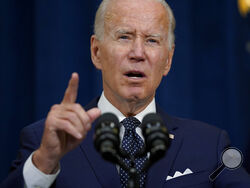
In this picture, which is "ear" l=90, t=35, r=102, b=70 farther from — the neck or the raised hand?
the raised hand

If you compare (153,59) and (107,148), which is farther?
(153,59)

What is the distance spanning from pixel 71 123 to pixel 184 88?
117cm

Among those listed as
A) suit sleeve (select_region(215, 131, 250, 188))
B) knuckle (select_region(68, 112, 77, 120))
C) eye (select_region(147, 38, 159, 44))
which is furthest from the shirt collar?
knuckle (select_region(68, 112, 77, 120))

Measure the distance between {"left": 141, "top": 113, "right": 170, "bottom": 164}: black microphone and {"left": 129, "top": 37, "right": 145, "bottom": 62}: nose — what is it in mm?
526

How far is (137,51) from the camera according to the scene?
1340 millimetres

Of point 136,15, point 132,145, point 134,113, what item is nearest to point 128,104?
point 134,113

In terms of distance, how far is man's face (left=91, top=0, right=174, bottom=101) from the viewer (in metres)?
1.34

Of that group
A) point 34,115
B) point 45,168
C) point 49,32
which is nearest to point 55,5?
point 49,32

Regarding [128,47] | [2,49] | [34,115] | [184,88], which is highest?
[128,47]

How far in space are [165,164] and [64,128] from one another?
1.57 feet

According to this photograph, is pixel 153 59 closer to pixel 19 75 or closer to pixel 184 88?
pixel 184 88

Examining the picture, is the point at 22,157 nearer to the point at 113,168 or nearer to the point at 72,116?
the point at 113,168

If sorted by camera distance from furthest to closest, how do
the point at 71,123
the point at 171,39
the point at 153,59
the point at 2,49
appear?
1. the point at 2,49
2. the point at 171,39
3. the point at 153,59
4. the point at 71,123

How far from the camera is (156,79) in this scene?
4.52 feet
